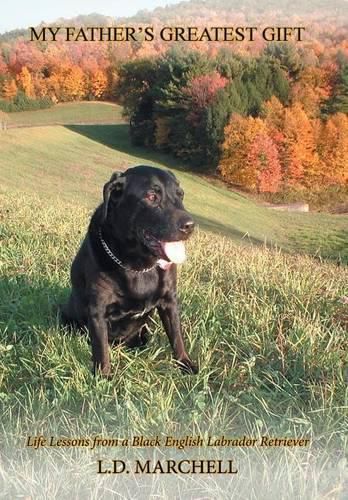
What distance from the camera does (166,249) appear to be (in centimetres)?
309

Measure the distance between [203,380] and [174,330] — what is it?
1.43 feet

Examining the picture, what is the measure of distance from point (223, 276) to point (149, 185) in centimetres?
173

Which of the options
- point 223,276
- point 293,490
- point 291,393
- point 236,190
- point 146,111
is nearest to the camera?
point 293,490

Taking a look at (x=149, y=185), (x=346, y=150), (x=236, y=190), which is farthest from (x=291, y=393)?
(x=346, y=150)

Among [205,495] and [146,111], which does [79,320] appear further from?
[146,111]

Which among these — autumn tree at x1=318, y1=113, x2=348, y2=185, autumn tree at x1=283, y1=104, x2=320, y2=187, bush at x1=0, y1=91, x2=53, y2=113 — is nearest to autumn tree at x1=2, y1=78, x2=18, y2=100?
bush at x1=0, y1=91, x2=53, y2=113

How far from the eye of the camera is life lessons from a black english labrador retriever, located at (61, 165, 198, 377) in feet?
10.2

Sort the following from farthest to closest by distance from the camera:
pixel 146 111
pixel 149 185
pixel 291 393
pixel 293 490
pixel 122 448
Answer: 1. pixel 146 111
2. pixel 149 185
3. pixel 291 393
4. pixel 122 448
5. pixel 293 490

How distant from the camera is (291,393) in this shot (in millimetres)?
2863

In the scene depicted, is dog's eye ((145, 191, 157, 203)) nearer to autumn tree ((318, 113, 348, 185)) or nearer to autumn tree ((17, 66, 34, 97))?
autumn tree ((17, 66, 34, 97))

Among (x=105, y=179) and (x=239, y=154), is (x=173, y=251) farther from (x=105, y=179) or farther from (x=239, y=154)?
(x=239, y=154)

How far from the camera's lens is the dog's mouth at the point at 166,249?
3076 mm

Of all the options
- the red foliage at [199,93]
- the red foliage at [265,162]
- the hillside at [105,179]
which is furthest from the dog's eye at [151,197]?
the red foliage at [199,93]

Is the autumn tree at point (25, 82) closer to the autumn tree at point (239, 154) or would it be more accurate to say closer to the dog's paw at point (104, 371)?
the autumn tree at point (239, 154)
